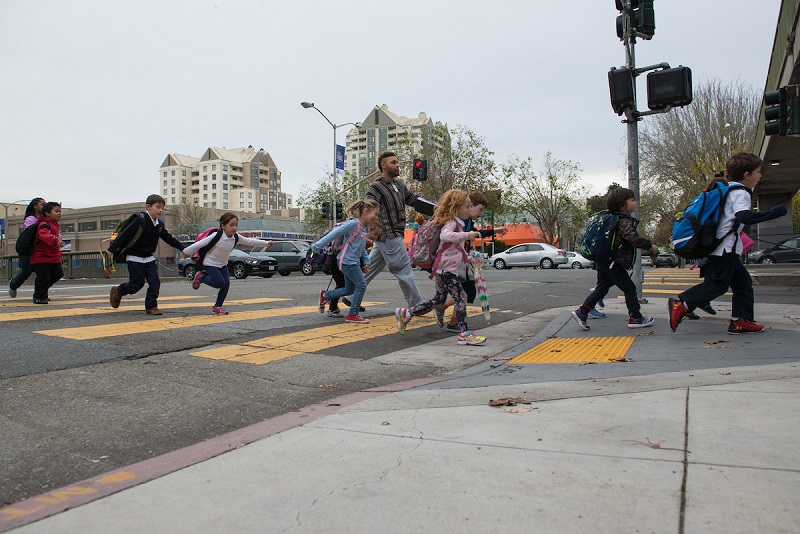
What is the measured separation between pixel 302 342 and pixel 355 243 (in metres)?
1.90

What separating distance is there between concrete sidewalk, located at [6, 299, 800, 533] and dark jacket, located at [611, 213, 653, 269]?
2.62 metres

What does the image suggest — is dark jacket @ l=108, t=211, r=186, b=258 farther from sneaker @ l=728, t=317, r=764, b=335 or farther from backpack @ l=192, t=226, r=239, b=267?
sneaker @ l=728, t=317, r=764, b=335

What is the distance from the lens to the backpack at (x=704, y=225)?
536cm

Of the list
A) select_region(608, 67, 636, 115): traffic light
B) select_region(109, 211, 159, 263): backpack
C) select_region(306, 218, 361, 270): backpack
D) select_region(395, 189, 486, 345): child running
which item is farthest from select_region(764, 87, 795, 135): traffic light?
select_region(109, 211, 159, 263): backpack

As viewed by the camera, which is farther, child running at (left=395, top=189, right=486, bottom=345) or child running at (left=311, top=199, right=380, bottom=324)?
child running at (left=311, top=199, right=380, bottom=324)

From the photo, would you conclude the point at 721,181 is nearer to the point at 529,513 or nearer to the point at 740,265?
the point at 740,265

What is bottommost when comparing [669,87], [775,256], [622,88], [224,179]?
[775,256]

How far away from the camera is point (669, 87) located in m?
7.33

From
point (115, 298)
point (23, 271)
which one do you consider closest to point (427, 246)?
point (115, 298)

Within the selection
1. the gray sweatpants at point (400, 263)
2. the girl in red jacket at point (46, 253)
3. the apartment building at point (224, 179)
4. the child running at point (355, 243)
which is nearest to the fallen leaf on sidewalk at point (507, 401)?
the gray sweatpants at point (400, 263)

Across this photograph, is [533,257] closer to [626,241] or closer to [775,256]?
[775,256]

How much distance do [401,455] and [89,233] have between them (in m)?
84.0

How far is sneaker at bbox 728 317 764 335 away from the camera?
5410mm

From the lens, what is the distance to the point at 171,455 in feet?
8.80
